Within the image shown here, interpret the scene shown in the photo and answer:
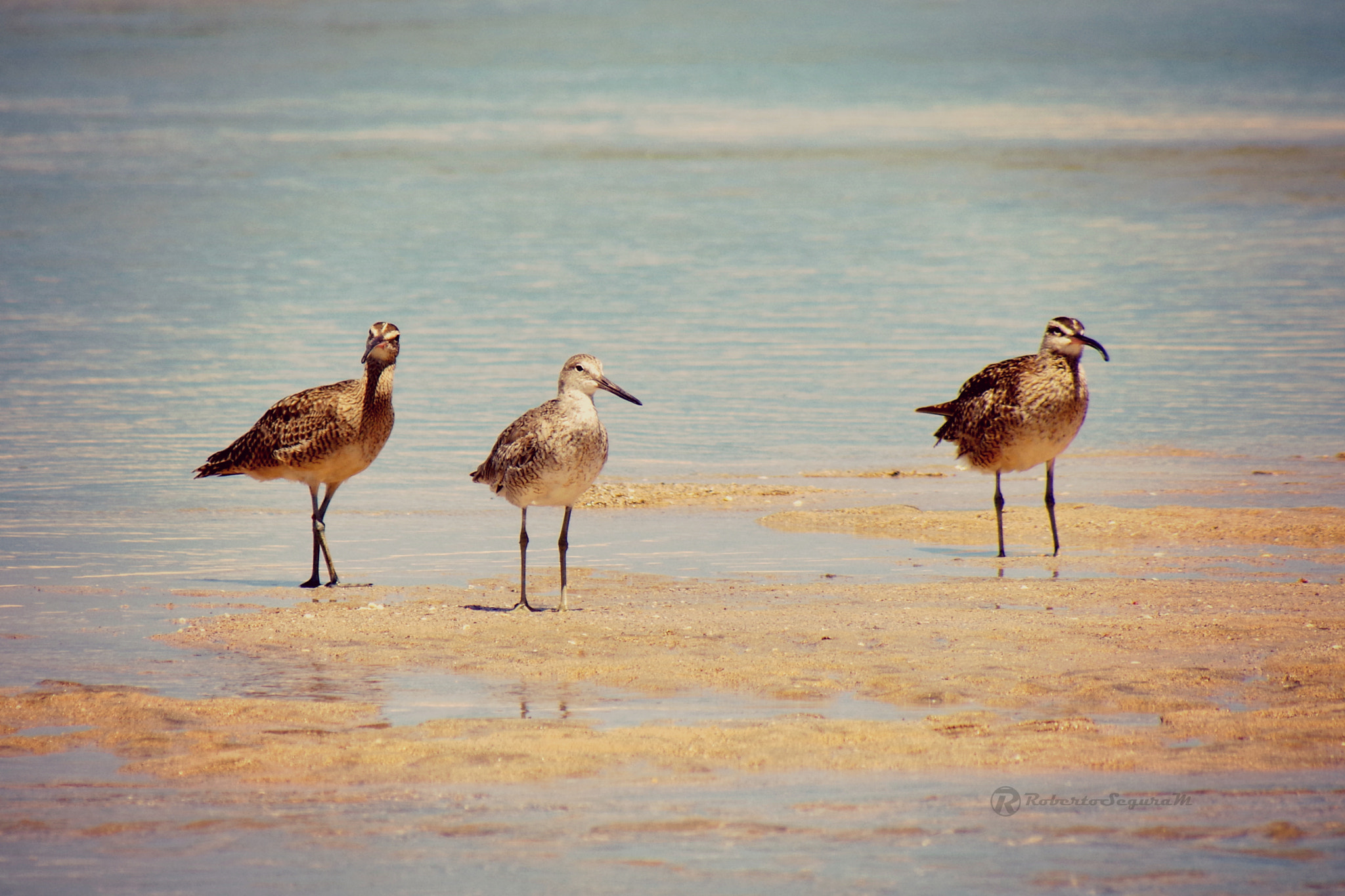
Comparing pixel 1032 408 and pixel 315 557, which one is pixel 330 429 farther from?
pixel 1032 408

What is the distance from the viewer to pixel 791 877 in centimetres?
477

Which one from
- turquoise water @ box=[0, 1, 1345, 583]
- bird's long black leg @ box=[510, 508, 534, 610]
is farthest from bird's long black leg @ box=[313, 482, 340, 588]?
bird's long black leg @ box=[510, 508, 534, 610]

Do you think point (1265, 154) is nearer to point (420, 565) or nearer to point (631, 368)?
point (631, 368)

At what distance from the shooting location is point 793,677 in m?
6.91

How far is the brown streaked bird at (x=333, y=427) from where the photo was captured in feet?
32.9

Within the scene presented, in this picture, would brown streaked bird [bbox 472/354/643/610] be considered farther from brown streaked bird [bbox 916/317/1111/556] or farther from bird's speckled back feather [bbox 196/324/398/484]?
brown streaked bird [bbox 916/317/1111/556]

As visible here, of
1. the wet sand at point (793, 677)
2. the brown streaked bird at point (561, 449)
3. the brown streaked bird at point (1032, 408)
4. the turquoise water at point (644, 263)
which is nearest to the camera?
the wet sand at point (793, 677)

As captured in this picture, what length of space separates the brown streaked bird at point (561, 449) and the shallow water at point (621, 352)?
859mm

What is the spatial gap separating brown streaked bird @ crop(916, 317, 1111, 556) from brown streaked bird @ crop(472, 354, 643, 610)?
308 cm

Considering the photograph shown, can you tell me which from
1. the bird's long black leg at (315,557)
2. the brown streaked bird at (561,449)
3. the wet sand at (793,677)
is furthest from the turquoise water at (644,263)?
the wet sand at (793,677)

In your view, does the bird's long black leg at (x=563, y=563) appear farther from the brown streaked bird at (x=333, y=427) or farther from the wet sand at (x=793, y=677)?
the brown streaked bird at (x=333, y=427)

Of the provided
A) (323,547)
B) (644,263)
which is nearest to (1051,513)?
(323,547)

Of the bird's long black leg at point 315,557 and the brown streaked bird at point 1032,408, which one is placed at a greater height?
the brown streaked bird at point 1032,408

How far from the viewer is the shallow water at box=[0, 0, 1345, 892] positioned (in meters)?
5.13
